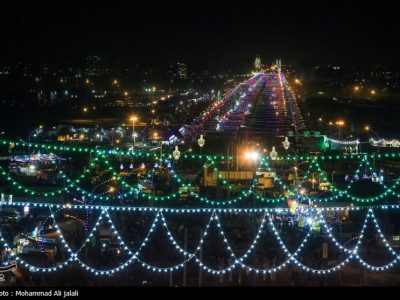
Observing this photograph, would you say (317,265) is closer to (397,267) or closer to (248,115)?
(397,267)

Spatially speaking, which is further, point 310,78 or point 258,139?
point 310,78

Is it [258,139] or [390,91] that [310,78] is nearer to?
[390,91]

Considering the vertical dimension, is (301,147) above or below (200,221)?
above

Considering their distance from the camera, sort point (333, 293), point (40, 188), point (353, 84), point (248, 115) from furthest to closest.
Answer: point (353, 84) → point (248, 115) → point (40, 188) → point (333, 293)

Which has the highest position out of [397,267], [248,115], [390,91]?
[390,91]

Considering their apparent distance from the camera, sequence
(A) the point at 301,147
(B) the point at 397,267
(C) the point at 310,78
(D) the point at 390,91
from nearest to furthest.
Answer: (B) the point at 397,267
(A) the point at 301,147
(D) the point at 390,91
(C) the point at 310,78

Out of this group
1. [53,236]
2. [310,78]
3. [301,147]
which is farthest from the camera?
[310,78]

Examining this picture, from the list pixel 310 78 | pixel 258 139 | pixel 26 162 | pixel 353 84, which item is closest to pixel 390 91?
pixel 353 84

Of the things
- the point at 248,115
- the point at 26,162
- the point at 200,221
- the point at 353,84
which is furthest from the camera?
the point at 353,84

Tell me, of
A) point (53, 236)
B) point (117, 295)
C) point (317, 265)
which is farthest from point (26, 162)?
point (117, 295)
